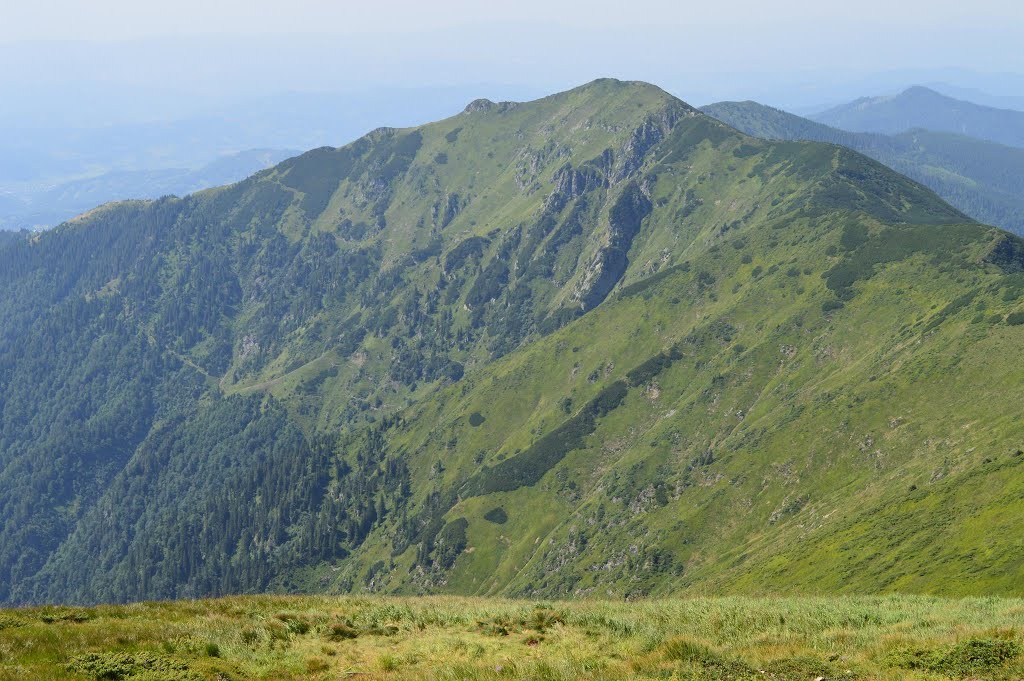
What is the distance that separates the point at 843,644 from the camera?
26.4 m

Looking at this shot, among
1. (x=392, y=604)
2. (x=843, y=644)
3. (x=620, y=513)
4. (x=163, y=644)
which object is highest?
(x=163, y=644)

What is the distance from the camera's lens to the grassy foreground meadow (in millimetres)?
24094

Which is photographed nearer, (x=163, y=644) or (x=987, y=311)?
(x=163, y=644)

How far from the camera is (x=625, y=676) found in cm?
2395

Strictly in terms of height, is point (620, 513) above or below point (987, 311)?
below

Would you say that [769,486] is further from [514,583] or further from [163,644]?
[163,644]

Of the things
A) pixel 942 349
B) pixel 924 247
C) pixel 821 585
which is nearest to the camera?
pixel 821 585

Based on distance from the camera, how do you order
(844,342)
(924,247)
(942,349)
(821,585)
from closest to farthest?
(821,585)
(942,349)
(844,342)
(924,247)

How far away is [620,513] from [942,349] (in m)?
→ 84.2

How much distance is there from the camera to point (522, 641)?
1192 inches

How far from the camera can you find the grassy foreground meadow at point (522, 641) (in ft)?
79.0

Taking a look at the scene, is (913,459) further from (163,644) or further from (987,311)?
(163,644)

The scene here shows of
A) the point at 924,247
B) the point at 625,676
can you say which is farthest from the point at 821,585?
the point at 924,247

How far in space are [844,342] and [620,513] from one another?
73227 millimetres
